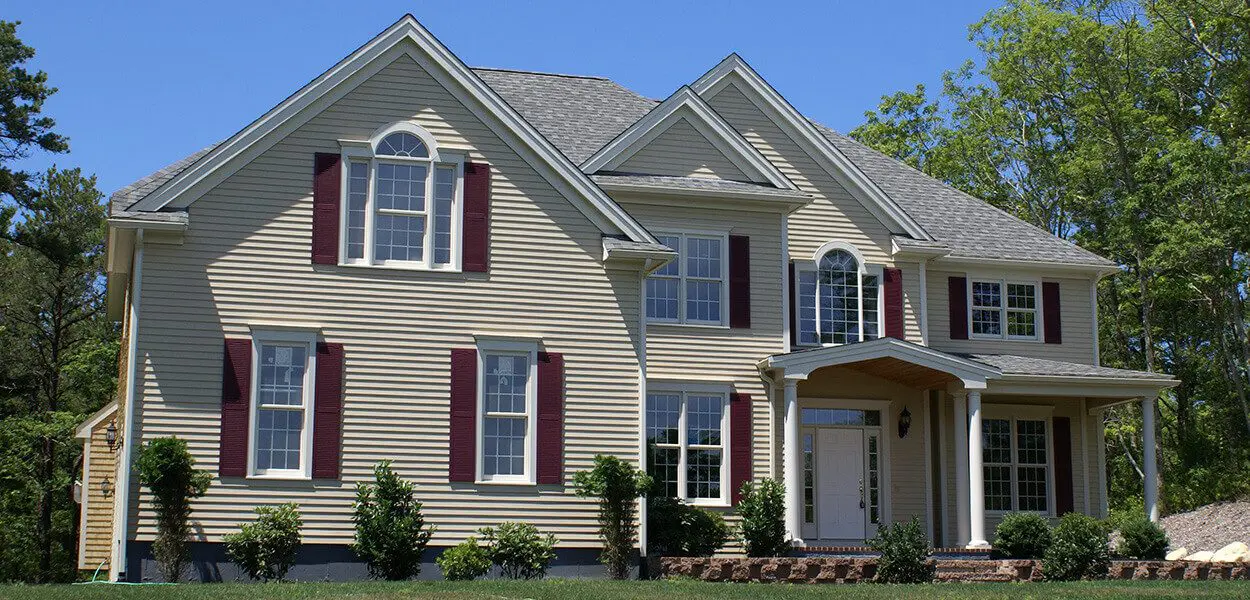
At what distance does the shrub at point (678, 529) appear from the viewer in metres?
20.8

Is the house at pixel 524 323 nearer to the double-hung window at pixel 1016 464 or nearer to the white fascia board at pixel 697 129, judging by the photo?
the white fascia board at pixel 697 129

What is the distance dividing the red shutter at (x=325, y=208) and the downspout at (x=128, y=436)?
2.39 m

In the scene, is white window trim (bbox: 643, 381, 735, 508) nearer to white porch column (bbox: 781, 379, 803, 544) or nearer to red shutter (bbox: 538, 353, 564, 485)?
white porch column (bbox: 781, 379, 803, 544)

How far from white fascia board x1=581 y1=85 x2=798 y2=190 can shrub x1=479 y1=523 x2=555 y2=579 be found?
22.3ft

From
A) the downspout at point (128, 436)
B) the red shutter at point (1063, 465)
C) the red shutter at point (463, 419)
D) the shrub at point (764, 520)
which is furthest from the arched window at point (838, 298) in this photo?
the downspout at point (128, 436)

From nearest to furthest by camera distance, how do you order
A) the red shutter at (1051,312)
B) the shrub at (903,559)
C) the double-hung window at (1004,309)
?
the shrub at (903,559) → the double-hung window at (1004,309) → the red shutter at (1051,312)

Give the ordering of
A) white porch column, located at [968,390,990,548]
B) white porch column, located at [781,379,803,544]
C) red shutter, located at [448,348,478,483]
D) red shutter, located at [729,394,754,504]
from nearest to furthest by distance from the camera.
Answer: red shutter, located at [448,348,478,483] → white porch column, located at [781,379,803,544] → red shutter, located at [729,394,754,504] → white porch column, located at [968,390,990,548]

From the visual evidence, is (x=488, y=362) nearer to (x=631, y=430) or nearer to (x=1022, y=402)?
(x=631, y=430)

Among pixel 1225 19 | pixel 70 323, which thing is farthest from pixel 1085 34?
pixel 70 323

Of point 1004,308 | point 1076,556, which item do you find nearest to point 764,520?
point 1076,556

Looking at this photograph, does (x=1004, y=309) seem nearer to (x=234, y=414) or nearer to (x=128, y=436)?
(x=234, y=414)

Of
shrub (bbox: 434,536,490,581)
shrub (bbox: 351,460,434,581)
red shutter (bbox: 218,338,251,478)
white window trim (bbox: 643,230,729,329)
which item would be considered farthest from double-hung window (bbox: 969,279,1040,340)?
red shutter (bbox: 218,338,251,478)

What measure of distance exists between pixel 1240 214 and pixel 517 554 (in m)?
22.2

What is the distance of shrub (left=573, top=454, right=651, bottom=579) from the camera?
773 inches
